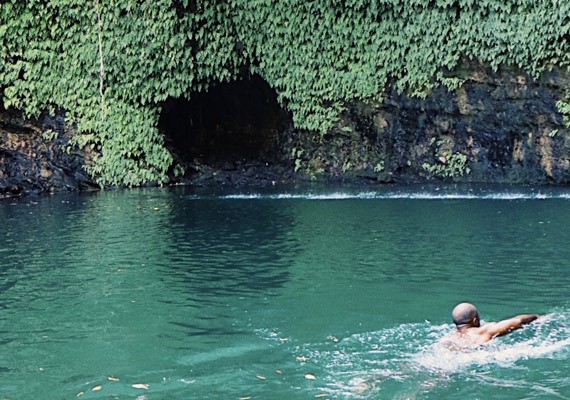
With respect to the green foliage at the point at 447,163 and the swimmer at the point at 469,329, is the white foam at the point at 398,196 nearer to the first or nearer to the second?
the green foliage at the point at 447,163

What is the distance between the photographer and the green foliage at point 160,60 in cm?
2159

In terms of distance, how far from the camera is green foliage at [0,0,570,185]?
21.6m

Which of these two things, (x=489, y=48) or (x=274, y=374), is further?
(x=489, y=48)

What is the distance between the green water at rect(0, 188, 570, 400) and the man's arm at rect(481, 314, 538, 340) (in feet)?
0.45

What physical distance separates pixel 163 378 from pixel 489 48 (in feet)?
47.4

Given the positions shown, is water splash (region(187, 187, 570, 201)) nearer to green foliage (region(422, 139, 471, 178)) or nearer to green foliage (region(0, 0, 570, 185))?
green foliage (region(422, 139, 471, 178))

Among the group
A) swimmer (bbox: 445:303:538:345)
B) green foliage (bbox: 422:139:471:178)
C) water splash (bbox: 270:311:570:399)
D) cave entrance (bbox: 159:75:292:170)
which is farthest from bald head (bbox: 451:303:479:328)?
cave entrance (bbox: 159:75:292:170)

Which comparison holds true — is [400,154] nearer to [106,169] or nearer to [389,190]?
[389,190]

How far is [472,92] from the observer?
2030 centimetres

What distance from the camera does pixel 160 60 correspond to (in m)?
22.3

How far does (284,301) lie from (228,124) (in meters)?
16.4

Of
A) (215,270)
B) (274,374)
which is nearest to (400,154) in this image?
(215,270)

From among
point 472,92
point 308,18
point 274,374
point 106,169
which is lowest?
point 274,374

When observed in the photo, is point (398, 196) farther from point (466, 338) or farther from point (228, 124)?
point (466, 338)
